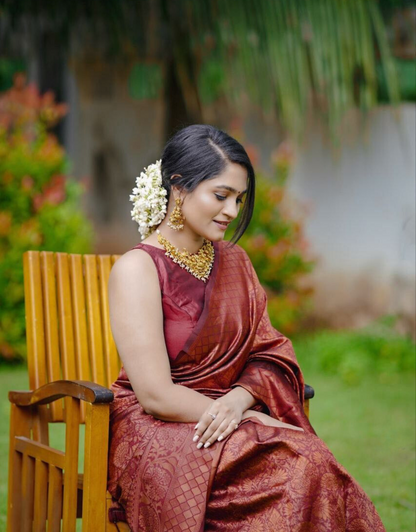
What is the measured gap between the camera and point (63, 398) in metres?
3.17

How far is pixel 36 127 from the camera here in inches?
274

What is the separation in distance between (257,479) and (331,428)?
3033 mm

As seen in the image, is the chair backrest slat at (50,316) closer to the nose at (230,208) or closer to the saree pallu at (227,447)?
the saree pallu at (227,447)

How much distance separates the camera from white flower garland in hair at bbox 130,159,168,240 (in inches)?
111

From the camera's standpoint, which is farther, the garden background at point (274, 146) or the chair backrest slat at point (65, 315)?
the garden background at point (274, 146)

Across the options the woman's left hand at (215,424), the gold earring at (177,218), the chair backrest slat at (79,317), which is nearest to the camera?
the woman's left hand at (215,424)

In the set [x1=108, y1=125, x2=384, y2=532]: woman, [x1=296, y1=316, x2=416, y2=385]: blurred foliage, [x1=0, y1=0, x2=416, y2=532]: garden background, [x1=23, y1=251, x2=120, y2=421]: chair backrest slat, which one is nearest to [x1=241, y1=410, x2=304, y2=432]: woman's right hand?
[x1=108, y1=125, x2=384, y2=532]: woman

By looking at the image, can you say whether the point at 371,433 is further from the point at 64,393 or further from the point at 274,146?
the point at 274,146

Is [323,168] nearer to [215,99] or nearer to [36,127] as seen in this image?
[215,99]

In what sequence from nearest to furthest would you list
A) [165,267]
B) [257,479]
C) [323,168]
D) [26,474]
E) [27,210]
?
[257,479] < [165,267] < [26,474] < [27,210] < [323,168]

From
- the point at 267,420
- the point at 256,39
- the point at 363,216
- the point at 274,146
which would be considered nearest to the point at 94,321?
the point at 267,420

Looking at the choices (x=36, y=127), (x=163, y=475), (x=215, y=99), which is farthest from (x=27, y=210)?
(x=163, y=475)

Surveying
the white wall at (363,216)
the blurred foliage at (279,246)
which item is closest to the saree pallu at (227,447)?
the blurred foliage at (279,246)

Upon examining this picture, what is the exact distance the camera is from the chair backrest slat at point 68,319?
318 cm
